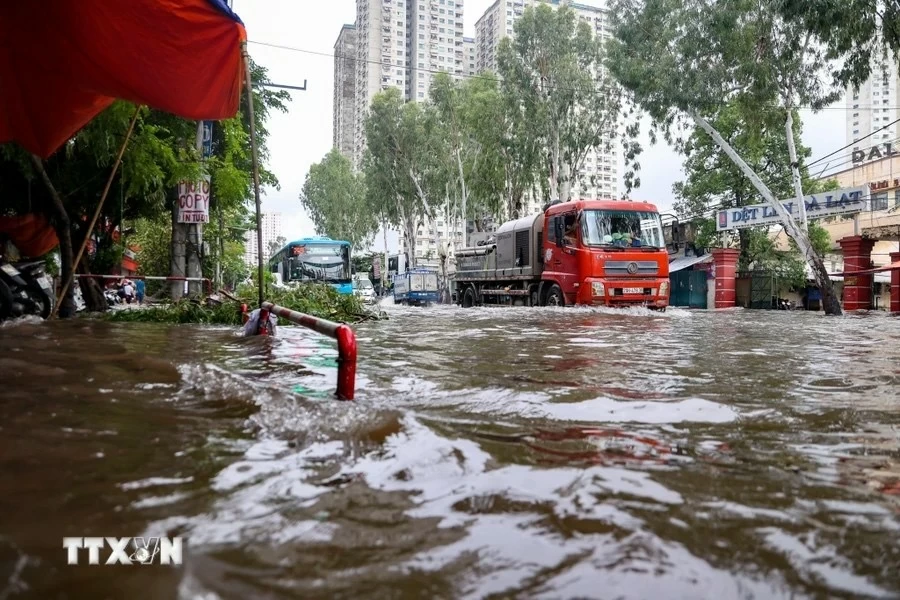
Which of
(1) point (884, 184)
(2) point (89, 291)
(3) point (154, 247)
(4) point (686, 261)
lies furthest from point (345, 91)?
(2) point (89, 291)

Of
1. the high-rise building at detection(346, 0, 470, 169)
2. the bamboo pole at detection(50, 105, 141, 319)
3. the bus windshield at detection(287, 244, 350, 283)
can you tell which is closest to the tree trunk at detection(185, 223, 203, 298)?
the bamboo pole at detection(50, 105, 141, 319)

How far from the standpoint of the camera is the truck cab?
14211 mm

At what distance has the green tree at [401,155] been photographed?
37.9 metres

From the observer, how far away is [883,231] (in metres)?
21.1

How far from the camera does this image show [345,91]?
76.4 m

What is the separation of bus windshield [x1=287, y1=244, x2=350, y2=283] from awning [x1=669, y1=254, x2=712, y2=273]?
15.9 metres

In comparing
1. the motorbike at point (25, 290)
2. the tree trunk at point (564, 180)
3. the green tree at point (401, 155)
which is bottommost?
the motorbike at point (25, 290)

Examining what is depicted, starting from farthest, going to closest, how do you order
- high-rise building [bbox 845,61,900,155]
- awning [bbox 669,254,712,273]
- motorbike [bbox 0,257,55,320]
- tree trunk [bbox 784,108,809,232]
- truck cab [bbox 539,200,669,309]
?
1. awning [bbox 669,254,712,273]
2. tree trunk [bbox 784,108,809,232]
3. high-rise building [bbox 845,61,900,155]
4. truck cab [bbox 539,200,669,309]
5. motorbike [bbox 0,257,55,320]

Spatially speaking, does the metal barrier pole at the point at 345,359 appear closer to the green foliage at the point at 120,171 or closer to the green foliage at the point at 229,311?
the green foliage at the point at 229,311

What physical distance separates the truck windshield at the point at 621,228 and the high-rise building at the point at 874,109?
571cm

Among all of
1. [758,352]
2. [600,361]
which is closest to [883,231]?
[758,352]

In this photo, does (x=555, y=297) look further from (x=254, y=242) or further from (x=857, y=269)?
(x=254, y=242)

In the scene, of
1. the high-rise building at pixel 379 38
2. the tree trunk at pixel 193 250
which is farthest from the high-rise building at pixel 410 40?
the tree trunk at pixel 193 250

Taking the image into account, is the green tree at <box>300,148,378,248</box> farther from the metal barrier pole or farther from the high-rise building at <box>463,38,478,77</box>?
the metal barrier pole
